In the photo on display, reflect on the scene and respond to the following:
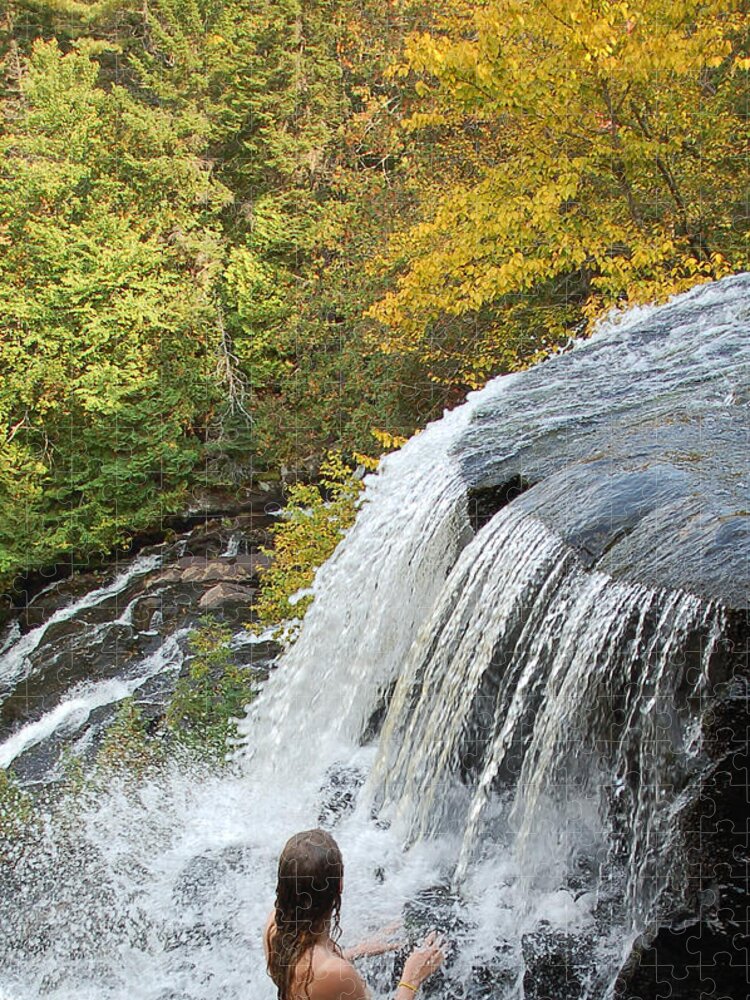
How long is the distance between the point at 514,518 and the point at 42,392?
32.1 feet

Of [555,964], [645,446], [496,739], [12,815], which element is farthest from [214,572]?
[555,964]

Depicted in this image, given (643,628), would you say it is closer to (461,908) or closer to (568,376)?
(461,908)

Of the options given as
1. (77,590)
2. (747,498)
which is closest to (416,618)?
(747,498)

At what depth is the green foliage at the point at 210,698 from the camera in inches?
251

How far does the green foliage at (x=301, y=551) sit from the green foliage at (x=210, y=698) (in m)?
0.46

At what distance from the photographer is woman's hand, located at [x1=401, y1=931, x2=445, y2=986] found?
118 inches

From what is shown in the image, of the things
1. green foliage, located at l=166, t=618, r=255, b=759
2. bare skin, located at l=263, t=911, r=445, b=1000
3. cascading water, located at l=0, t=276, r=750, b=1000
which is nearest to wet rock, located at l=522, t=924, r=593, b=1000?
cascading water, located at l=0, t=276, r=750, b=1000

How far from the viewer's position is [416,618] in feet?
17.2

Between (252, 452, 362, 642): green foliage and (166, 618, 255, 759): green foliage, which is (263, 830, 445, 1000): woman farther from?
(252, 452, 362, 642): green foliage

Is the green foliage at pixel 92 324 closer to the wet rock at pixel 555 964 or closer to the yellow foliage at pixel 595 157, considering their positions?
the yellow foliage at pixel 595 157

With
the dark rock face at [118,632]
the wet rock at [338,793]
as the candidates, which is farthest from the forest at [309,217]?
the wet rock at [338,793]

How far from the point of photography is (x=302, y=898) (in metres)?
2.51

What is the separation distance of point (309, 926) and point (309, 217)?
13.0 metres
